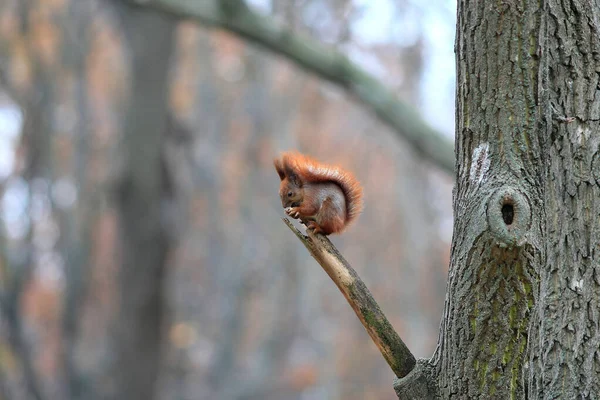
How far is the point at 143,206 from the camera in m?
10.5

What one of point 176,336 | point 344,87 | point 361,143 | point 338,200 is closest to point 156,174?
point 344,87

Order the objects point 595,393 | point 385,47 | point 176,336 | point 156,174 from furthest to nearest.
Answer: point 176,336
point 385,47
point 156,174
point 595,393

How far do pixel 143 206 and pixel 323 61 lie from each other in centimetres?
403

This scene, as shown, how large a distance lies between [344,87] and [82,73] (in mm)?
8271

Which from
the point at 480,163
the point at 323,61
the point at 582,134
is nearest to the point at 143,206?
the point at 323,61

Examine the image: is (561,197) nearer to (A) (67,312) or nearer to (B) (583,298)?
(B) (583,298)

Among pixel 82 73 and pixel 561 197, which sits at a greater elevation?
pixel 82 73

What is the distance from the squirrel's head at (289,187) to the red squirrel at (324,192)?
2 centimetres

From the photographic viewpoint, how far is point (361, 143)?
26.2m

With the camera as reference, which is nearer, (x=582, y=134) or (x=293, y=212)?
(x=582, y=134)

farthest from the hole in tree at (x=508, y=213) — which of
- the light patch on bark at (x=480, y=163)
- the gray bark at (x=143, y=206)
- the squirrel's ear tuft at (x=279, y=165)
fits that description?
the gray bark at (x=143, y=206)

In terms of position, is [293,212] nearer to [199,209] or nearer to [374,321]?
[374,321]

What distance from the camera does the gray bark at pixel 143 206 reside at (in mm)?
10516

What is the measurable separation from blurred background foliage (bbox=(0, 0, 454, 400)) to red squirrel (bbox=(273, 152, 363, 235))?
4521 mm
